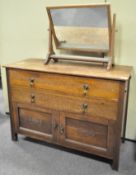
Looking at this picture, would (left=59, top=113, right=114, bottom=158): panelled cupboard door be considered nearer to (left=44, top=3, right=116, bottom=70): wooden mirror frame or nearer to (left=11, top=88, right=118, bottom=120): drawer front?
(left=11, top=88, right=118, bottom=120): drawer front

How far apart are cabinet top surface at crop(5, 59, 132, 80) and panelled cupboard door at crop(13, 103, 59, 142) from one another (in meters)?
0.39

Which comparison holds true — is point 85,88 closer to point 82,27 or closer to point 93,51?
point 93,51

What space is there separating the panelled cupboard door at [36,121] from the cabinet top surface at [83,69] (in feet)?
1.28

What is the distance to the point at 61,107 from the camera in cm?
184

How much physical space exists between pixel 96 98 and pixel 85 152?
2.07 ft

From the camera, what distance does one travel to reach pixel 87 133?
1824 mm

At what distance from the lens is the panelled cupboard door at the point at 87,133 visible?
175 cm

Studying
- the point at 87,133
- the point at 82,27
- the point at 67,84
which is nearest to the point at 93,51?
the point at 82,27

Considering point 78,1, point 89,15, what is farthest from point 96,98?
point 78,1

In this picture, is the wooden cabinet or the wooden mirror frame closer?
the wooden cabinet

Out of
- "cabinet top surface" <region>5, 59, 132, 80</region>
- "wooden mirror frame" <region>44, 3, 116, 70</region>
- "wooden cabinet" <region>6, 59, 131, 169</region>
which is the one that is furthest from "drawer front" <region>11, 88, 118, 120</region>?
"wooden mirror frame" <region>44, 3, 116, 70</region>

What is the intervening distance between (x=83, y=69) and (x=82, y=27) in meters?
0.46

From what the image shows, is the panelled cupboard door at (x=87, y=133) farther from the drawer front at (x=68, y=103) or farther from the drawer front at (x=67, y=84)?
the drawer front at (x=67, y=84)

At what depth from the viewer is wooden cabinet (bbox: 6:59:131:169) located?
165 cm
